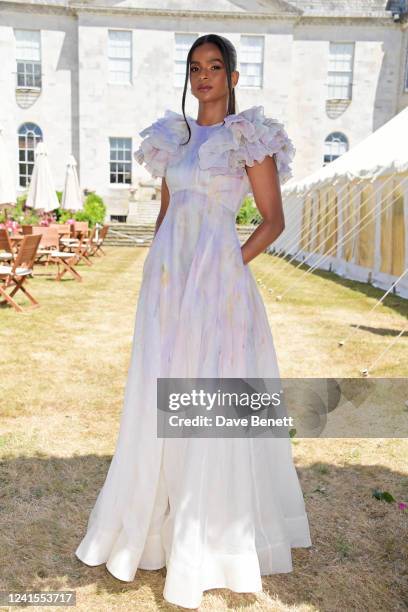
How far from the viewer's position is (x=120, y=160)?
2731cm

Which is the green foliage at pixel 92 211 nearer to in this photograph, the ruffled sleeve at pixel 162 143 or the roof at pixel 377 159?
the roof at pixel 377 159

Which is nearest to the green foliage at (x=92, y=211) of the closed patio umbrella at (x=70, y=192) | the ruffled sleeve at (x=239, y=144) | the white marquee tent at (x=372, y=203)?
the closed patio umbrella at (x=70, y=192)

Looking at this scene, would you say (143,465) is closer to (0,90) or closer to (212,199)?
(212,199)

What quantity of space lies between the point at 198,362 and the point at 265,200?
0.68 metres

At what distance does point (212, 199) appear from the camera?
2.22m

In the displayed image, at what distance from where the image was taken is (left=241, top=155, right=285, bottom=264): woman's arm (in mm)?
2188

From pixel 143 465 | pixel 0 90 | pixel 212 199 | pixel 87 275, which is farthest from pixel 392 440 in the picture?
pixel 0 90

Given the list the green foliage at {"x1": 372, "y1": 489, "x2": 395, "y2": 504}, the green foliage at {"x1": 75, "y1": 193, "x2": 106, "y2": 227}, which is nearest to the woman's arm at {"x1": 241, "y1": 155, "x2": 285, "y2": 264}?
the green foliage at {"x1": 372, "y1": 489, "x2": 395, "y2": 504}

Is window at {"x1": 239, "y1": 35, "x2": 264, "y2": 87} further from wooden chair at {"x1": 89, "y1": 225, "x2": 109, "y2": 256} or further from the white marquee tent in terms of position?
the white marquee tent

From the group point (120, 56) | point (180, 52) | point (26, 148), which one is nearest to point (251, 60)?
point (180, 52)

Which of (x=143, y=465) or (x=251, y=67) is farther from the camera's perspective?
(x=251, y=67)

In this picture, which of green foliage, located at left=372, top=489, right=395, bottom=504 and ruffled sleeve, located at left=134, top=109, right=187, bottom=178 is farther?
green foliage, located at left=372, top=489, right=395, bottom=504

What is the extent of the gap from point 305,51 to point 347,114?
11.9 ft

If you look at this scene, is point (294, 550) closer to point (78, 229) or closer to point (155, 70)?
point (78, 229)
